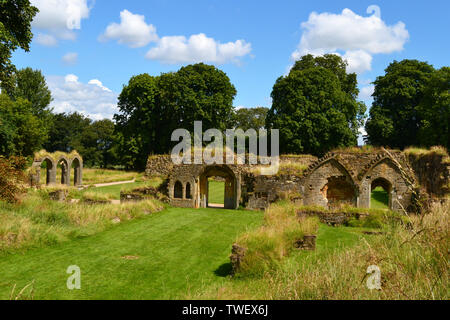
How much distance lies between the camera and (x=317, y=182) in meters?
19.9

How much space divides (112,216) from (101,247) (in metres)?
3.83

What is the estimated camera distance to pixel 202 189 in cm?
2141

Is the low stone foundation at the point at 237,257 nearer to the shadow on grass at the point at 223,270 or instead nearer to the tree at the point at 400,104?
the shadow on grass at the point at 223,270

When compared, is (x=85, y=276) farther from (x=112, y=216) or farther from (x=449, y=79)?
(x=449, y=79)

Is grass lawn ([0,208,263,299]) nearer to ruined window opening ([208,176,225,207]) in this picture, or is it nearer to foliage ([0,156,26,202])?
foliage ([0,156,26,202])

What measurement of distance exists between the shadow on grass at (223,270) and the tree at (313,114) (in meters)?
25.8

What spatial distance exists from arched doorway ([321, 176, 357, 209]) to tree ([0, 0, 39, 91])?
17452mm

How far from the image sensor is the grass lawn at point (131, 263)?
Answer: 26.3ft

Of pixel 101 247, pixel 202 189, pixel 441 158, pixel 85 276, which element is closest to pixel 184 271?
pixel 85 276

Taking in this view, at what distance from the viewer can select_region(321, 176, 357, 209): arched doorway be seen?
20078mm

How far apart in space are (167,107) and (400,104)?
23994mm

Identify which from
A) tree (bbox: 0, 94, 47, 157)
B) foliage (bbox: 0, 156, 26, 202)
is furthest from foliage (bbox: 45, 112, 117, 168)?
foliage (bbox: 0, 156, 26, 202)

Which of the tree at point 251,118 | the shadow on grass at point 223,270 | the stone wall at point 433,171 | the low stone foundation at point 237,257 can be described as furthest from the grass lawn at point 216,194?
the tree at point 251,118
